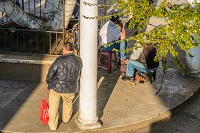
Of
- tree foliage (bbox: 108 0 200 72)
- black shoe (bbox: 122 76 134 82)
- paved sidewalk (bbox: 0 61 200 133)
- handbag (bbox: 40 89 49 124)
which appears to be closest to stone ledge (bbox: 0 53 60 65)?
paved sidewalk (bbox: 0 61 200 133)

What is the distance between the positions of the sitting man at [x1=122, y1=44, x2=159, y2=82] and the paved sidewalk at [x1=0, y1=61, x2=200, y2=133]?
1.06 ft

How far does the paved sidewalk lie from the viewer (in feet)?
27.7

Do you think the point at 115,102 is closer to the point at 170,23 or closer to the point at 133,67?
the point at 133,67

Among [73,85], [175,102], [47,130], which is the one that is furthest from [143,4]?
[175,102]

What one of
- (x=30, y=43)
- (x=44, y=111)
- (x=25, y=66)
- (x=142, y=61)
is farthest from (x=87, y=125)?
(x=30, y=43)

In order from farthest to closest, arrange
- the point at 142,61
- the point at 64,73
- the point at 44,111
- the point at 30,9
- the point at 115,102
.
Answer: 1. the point at 30,9
2. the point at 142,61
3. the point at 115,102
4. the point at 44,111
5. the point at 64,73

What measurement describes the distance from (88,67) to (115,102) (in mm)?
1733

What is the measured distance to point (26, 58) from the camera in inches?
402

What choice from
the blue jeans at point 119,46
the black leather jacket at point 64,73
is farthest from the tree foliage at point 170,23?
the blue jeans at point 119,46

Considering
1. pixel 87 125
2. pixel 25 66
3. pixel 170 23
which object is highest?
pixel 170 23

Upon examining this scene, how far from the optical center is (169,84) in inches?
405

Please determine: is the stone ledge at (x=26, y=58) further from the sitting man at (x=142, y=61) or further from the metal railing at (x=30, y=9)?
the metal railing at (x=30, y=9)

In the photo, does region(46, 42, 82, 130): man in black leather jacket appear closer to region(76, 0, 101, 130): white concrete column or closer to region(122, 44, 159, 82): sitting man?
region(76, 0, 101, 130): white concrete column

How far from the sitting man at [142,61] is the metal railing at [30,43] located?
1624mm
